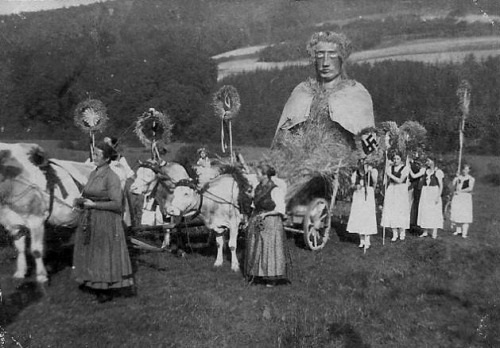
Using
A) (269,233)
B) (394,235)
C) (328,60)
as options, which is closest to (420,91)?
(328,60)

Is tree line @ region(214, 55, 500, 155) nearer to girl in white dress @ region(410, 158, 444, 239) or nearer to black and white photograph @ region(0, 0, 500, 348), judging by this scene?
black and white photograph @ region(0, 0, 500, 348)

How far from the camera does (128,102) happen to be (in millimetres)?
29750

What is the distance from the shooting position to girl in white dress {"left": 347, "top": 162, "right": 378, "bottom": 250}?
1237 centimetres

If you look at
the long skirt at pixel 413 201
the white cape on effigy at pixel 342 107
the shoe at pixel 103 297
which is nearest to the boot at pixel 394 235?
the long skirt at pixel 413 201

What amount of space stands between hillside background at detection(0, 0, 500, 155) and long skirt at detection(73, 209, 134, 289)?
1355 cm

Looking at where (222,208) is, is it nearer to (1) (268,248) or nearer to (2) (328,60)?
(1) (268,248)

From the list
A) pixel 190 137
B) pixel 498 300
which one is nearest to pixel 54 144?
pixel 190 137

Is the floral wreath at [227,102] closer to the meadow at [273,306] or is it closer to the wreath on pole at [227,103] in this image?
the wreath on pole at [227,103]

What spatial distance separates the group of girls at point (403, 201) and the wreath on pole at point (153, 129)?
4466 mm

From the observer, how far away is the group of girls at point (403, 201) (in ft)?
41.0

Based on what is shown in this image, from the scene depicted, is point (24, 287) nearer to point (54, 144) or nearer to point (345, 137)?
point (345, 137)

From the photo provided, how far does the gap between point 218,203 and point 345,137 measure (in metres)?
4.55

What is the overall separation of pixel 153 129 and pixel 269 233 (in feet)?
13.8

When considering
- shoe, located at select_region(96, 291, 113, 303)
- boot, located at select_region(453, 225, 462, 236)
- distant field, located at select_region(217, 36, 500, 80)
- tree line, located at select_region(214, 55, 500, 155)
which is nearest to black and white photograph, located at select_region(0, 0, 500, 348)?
shoe, located at select_region(96, 291, 113, 303)
